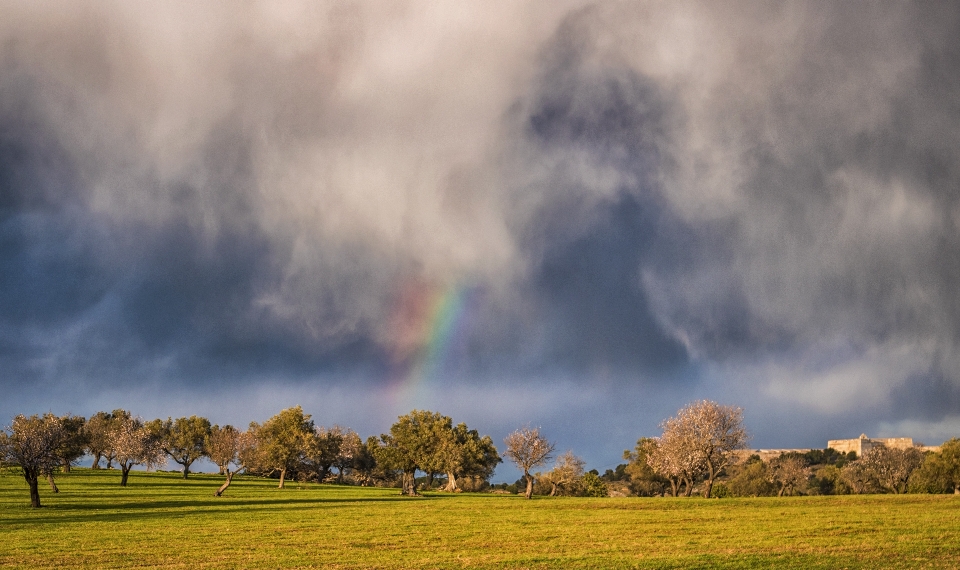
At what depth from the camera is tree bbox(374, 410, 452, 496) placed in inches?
4961

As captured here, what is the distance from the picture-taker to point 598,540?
128 feet

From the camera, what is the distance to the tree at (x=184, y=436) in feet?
466

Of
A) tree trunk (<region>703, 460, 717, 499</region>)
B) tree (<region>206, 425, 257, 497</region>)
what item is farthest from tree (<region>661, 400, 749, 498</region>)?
tree (<region>206, 425, 257, 497</region>)

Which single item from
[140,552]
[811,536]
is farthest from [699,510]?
[140,552]

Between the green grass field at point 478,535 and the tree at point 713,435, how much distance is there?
28.2 metres

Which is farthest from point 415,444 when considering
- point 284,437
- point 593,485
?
point 593,485

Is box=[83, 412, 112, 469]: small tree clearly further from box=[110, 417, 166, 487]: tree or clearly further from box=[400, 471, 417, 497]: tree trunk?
box=[400, 471, 417, 497]: tree trunk

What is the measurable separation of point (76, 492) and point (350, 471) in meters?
97.6

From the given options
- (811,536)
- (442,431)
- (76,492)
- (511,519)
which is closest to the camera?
(811,536)

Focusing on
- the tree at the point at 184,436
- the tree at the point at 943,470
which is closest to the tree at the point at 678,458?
the tree at the point at 943,470

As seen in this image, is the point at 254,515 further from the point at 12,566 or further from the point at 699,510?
the point at 699,510

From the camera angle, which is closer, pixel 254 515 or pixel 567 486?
pixel 254 515

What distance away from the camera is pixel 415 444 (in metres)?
127

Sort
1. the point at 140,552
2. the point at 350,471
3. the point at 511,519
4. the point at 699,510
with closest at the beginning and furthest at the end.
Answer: the point at 140,552, the point at 511,519, the point at 699,510, the point at 350,471
